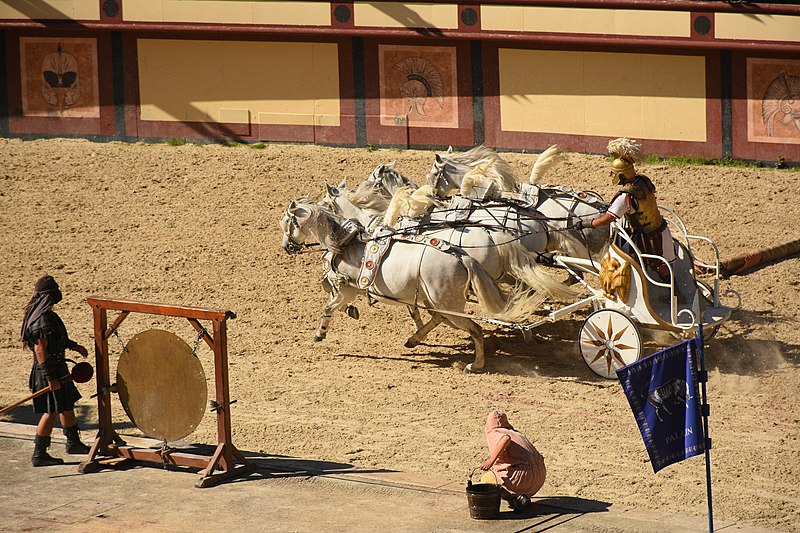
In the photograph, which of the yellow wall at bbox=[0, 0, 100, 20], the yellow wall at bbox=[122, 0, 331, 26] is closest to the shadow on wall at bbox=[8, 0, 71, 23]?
the yellow wall at bbox=[0, 0, 100, 20]

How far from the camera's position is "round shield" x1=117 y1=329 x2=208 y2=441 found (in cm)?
1088

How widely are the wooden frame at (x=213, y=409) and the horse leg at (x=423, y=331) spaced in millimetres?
4077

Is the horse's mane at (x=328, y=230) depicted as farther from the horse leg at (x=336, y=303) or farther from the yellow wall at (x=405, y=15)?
the yellow wall at (x=405, y=15)

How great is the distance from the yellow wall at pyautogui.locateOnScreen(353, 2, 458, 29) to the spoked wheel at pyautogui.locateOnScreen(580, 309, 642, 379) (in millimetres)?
9641

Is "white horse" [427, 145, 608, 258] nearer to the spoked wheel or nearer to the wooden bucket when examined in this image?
the spoked wheel

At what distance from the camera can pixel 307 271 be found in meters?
18.2

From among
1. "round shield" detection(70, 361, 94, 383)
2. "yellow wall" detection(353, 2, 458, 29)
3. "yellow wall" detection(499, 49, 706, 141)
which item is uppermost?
"yellow wall" detection(353, 2, 458, 29)

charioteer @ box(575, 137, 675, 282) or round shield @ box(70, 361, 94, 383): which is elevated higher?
charioteer @ box(575, 137, 675, 282)

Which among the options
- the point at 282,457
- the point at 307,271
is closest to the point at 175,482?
the point at 282,457

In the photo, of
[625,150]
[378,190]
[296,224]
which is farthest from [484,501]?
[378,190]

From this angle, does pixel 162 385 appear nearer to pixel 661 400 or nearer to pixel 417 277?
pixel 417 277

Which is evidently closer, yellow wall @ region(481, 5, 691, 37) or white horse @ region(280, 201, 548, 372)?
white horse @ region(280, 201, 548, 372)

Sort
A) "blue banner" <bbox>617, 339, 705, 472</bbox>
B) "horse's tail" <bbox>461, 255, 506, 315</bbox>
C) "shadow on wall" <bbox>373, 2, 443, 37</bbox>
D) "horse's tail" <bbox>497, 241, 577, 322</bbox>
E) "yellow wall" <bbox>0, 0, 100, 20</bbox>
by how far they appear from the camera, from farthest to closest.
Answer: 1. "yellow wall" <bbox>0, 0, 100, 20</bbox>
2. "shadow on wall" <bbox>373, 2, 443, 37</bbox>
3. "horse's tail" <bbox>461, 255, 506, 315</bbox>
4. "horse's tail" <bbox>497, 241, 577, 322</bbox>
5. "blue banner" <bbox>617, 339, 705, 472</bbox>

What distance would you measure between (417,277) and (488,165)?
2485 mm
